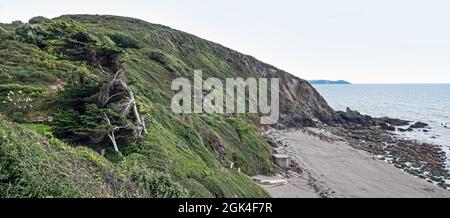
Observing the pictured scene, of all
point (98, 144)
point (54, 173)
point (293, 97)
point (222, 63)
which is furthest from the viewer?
point (293, 97)

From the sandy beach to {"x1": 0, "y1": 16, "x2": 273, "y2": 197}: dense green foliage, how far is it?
10.6 ft

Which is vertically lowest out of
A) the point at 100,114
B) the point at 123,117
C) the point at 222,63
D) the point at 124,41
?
the point at 123,117

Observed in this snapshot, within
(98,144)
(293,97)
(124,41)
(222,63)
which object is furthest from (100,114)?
(293,97)

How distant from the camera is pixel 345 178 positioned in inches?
1214

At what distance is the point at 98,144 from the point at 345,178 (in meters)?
21.6

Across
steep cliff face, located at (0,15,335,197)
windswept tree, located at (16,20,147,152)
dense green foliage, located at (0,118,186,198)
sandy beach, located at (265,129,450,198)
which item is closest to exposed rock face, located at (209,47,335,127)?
sandy beach, located at (265,129,450,198)

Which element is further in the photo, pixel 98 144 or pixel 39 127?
pixel 39 127

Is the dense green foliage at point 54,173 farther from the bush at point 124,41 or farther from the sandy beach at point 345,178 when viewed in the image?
the bush at point 124,41

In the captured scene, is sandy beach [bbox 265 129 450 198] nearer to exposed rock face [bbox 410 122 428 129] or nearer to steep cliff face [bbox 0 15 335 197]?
steep cliff face [bbox 0 15 335 197]

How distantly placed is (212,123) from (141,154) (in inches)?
656

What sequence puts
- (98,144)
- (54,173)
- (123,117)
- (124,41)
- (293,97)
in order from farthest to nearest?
(293,97) → (124,41) → (123,117) → (98,144) → (54,173)

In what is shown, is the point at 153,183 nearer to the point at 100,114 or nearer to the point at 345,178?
the point at 100,114

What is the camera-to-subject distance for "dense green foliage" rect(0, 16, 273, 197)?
8508 mm
